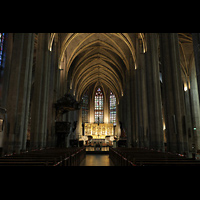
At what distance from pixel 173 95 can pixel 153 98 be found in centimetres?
370

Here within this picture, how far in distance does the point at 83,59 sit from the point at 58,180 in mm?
26771

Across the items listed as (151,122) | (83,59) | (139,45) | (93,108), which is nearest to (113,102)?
(93,108)

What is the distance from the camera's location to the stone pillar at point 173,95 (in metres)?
8.43

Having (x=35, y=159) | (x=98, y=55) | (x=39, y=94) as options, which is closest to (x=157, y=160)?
(x=35, y=159)

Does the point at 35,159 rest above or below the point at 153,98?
below

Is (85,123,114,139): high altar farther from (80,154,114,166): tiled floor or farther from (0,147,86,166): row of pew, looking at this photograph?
(0,147,86,166): row of pew

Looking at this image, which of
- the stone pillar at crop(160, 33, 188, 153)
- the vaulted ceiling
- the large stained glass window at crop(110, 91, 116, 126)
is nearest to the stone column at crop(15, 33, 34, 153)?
the stone pillar at crop(160, 33, 188, 153)

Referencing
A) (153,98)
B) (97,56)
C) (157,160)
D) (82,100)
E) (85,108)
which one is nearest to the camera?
(157,160)

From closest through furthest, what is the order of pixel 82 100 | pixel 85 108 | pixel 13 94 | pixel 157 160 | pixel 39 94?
pixel 157 160
pixel 13 94
pixel 39 94
pixel 82 100
pixel 85 108

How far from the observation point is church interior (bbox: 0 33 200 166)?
775cm

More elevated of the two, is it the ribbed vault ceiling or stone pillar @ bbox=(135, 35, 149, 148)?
the ribbed vault ceiling

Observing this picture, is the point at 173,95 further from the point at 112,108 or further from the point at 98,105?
the point at 98,105

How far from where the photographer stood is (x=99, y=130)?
35.7m
